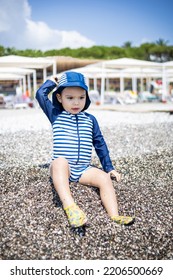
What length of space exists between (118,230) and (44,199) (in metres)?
0.66

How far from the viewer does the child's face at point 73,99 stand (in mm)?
2355

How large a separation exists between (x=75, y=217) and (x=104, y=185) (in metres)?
0.44

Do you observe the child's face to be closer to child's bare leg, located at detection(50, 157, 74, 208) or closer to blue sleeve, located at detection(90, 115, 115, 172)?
blue sleeve, located at detection(90, 115, 115, 172)

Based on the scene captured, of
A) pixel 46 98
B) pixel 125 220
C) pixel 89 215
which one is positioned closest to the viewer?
pixel 125 220

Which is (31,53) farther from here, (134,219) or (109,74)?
(134,219)

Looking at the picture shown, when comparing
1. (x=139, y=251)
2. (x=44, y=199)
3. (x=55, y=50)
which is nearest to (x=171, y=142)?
(x=44, y=199)

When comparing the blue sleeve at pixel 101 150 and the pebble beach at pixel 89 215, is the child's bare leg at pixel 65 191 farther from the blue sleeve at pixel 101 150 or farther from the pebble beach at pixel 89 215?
the blue sleeve at pixel 101 150

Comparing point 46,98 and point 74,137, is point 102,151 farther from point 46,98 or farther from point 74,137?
point 46,98

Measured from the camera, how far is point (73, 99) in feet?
7.82

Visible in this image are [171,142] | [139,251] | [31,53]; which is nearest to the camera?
[139,251]

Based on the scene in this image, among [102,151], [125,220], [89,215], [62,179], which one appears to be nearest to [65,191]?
[62,179]

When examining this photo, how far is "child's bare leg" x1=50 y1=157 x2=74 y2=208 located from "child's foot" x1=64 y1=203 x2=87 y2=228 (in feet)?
0.20

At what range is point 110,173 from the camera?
2.54 metres

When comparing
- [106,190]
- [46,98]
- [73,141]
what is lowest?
[106,190]
